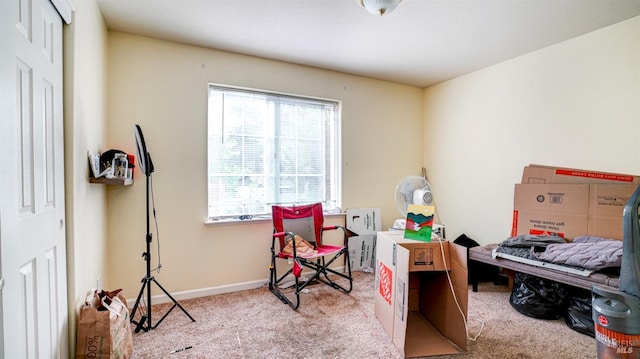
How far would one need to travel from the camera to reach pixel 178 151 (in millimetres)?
2682

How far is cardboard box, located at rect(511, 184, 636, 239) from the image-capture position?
2.20 meters

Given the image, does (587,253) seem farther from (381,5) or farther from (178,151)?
(178,151)

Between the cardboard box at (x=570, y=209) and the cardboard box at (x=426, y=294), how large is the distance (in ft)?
4.19

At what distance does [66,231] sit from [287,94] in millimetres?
2270

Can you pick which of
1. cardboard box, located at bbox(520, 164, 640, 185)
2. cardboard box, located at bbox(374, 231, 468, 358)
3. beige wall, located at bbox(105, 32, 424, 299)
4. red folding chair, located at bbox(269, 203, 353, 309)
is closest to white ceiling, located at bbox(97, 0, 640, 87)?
beige wall, located at bbox(105, 32, 424, 299)

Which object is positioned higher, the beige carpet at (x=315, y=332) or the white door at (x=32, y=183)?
the white door at (x=32, y=183)

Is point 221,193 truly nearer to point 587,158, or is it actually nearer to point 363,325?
point 363,325

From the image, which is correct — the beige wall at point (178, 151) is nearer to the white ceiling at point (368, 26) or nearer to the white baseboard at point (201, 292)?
the white baseboard at point (201, 292)

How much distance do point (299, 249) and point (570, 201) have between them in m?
2.42

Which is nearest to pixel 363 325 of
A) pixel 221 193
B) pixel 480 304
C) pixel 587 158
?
pixel 480 304

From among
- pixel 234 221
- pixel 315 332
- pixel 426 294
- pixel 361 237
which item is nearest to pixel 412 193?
pixel 426 294

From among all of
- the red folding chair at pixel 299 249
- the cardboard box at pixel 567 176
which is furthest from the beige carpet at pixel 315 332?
the cardboard box at pixel 567 176

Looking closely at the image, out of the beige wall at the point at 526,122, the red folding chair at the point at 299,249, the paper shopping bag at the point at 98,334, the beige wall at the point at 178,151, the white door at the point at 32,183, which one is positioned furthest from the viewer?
the red folding chair at the point at 299,249

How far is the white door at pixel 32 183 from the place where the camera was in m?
1.00
